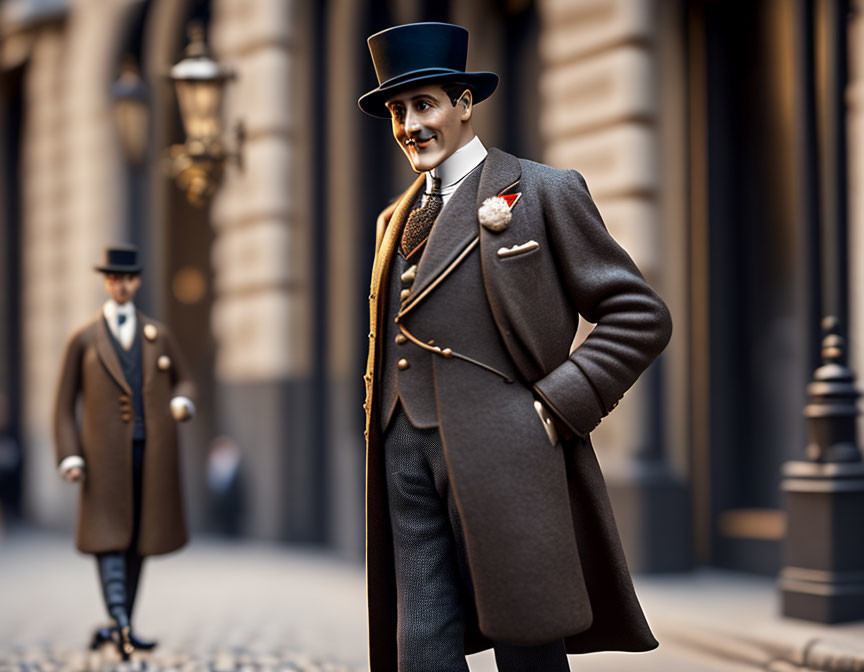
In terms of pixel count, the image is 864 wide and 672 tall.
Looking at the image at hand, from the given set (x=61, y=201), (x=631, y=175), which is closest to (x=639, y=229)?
(x=631, y=175)

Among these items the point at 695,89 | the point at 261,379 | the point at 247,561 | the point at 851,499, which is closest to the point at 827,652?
the point at 851,499

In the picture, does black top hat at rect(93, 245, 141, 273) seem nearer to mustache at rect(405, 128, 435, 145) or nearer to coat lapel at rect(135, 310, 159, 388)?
coat lapel at rect(135, 310, 159, 388)

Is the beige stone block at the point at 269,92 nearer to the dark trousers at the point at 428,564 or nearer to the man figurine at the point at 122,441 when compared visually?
the man figurine at the point at 122,441

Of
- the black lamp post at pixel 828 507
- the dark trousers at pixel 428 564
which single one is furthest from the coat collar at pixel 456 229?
the black lamp post at pixel 828 507

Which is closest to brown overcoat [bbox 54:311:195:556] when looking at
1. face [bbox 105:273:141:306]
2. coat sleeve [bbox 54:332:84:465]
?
coat sleeve [bbox 54:332:84:465]

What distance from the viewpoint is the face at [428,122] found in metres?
3.14

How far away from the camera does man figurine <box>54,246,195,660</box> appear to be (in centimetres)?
534

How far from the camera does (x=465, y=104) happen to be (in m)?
3.22

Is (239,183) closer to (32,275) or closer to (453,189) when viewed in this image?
(32,275)

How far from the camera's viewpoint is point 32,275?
13383 millimetres

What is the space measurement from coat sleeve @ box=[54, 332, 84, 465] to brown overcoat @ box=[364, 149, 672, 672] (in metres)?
2.59

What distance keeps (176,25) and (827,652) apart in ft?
27.8

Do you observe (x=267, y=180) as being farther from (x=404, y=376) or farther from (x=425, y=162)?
(x=404, y=376)

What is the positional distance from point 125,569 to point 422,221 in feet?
9.42
